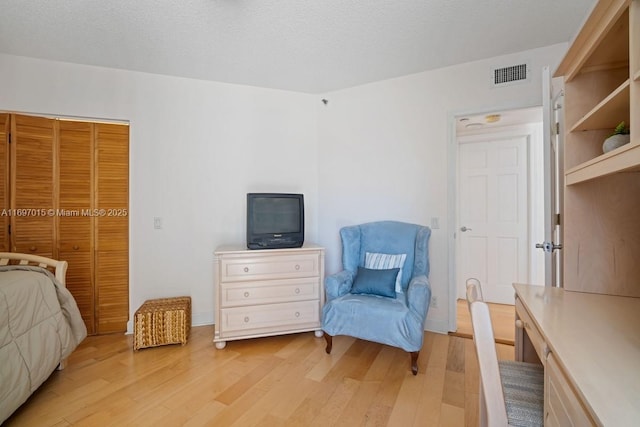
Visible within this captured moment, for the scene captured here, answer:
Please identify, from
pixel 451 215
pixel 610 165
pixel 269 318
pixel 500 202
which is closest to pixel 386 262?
pixel 451 215

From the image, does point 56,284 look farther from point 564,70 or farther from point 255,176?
point 564,70

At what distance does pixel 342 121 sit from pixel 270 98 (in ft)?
2.64

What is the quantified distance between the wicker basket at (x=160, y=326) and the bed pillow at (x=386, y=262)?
1.61 metres

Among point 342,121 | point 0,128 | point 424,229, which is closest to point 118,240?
point 0,128

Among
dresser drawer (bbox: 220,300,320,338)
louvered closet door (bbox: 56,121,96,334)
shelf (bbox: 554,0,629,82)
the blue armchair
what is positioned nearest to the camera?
shelf (bbox: 554,0,629,82)

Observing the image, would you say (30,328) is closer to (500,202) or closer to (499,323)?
(499,323)

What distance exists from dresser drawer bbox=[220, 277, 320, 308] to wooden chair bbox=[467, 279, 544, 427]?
5.04 ft

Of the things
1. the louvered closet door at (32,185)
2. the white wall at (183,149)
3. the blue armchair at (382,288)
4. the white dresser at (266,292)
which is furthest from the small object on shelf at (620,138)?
the louvered closet door at (32,185)

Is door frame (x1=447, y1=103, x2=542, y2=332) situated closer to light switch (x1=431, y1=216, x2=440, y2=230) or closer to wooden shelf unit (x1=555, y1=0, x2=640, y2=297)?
light switch (x1=431, y1=216, x2=440, y2=230)

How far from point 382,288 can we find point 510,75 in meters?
2.06

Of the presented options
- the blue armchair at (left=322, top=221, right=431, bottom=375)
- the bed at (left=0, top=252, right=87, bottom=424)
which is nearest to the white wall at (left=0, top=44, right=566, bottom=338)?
the blue armchair at (left=322, top=221, right=431, bottom=375)

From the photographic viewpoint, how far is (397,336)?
6.10 ft

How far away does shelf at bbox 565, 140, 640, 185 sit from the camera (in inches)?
33.2

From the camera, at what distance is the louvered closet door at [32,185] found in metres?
2.30
